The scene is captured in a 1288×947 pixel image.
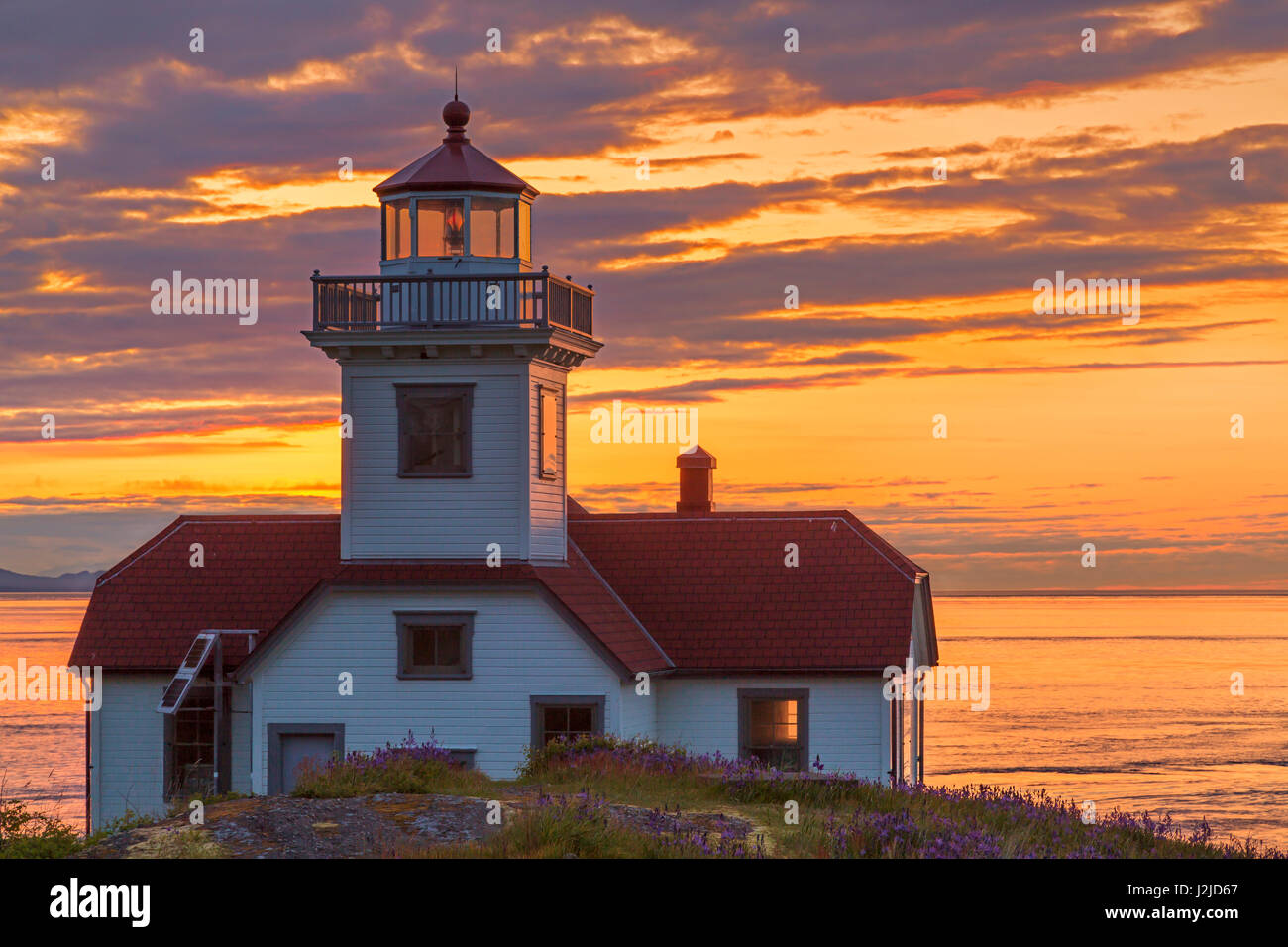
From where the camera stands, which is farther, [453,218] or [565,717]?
[453,218]

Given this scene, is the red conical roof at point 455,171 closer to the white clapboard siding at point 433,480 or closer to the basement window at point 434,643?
the white clapboard siding at point 433,480

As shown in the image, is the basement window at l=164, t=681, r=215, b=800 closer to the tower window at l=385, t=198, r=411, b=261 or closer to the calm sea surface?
the tower window at l=385, t=198, r=411, b=261

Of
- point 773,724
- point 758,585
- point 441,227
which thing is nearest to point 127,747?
point 441,227

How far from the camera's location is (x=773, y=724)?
27.5 metres

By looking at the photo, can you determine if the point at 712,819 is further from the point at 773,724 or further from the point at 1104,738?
the point at 1104,738

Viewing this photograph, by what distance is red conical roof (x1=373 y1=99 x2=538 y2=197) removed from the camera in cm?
2656

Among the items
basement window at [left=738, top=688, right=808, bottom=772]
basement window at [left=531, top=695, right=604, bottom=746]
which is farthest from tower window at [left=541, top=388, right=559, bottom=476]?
basement window at [left=738, top=688, right=808, bottom=772]

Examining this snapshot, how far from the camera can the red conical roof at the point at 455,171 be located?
2656cm

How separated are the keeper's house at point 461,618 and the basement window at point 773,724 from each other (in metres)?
0.04

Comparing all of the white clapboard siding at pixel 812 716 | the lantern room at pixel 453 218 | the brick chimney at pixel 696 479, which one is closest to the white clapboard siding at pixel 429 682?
the white clapboard siding at pixel 812 716

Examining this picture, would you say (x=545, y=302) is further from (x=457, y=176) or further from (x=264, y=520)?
(x=264, y=520)

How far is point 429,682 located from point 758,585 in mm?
6525
